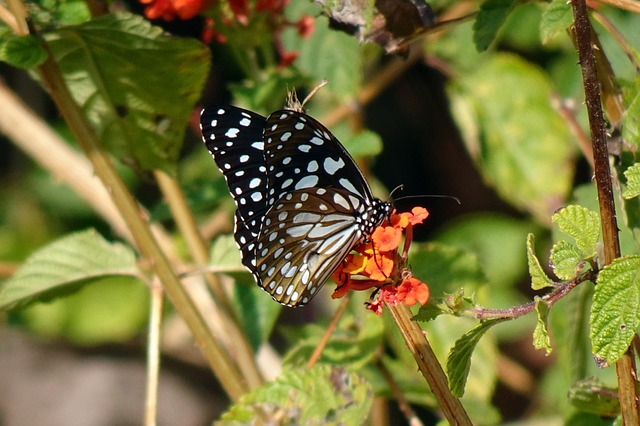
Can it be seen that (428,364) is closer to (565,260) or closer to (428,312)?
(428,312)

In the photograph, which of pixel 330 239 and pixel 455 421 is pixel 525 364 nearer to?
pixel 330 239

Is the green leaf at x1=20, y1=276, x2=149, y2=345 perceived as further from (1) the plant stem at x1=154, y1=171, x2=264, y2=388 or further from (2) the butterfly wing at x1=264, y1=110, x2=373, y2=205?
(2) the butterfly wing at x1=264, y1=110, x2=373, y2=205

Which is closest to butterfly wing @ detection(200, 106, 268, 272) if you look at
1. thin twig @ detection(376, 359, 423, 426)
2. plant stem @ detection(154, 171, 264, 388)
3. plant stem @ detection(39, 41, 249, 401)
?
plant stem @ detection(39, 41, 249, 401)

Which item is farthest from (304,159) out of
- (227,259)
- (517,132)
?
(517,132)

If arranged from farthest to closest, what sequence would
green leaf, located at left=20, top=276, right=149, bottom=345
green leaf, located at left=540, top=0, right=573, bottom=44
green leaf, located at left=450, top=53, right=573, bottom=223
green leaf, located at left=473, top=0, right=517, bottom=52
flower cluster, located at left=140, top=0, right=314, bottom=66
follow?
1. green leaf, located at left=20, top=276, right=149, bottom=345
2. green leaf, located at left=450, top=53, right=573, bottom=223
3. flower cluster, located at left=140, top=0, right=314, bottom=66
4. green leaf, located at left=473, top=0, right=517, bottom=52
5. green leaf, located at left=540, top=0, right=573, bottom=44

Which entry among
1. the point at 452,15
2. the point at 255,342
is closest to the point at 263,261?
the point at 255,342
